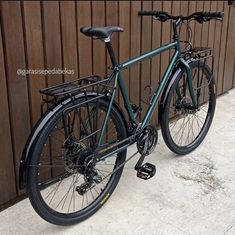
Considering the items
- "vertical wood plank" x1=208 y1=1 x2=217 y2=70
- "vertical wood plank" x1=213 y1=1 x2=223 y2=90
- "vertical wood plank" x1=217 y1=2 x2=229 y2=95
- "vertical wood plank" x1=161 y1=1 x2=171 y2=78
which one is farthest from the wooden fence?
"vertical wood plank" x1=217 y1=2 x2=229 y2=95

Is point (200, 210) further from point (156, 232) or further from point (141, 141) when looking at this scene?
point (141, 141)

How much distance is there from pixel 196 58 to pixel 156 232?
138 cm

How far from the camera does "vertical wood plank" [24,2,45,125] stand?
2191mm

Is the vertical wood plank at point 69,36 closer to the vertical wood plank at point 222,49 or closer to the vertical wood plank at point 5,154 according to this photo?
the vertical wood plank at point 5,154

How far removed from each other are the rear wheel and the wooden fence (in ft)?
0.73

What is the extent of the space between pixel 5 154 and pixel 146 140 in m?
0.93

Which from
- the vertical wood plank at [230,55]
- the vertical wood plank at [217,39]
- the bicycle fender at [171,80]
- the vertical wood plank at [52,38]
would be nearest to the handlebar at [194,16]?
the bicycle fender at [171,80]

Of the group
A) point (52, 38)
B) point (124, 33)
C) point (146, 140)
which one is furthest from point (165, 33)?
point (52, 38)

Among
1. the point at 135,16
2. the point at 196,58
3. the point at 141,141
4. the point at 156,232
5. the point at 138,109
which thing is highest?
the point at 135,16

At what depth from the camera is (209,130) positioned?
3.58 metres

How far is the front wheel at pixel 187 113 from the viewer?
2.90 meters

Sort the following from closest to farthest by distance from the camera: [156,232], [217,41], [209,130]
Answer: [156,232]
[209,130]
[217,41]

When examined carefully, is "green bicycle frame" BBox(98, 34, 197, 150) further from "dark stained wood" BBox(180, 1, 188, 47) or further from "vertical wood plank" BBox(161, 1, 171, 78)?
"dark stained wood" BBox(180, 1, 188, 47)

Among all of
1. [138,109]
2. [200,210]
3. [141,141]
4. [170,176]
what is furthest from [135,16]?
[200,210]
